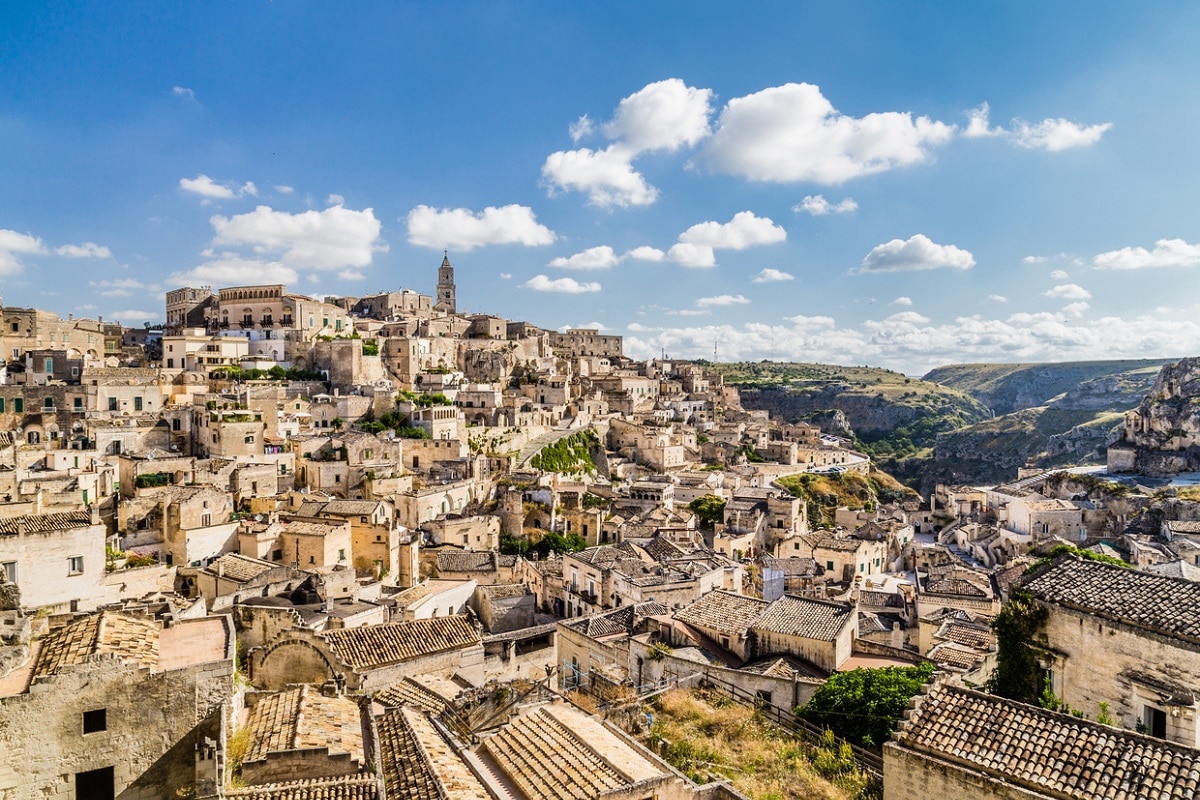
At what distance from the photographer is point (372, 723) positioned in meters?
11.2

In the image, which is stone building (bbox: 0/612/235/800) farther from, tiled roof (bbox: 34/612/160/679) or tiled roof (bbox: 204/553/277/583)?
tiled roof (bbox: 204/553/277/583)

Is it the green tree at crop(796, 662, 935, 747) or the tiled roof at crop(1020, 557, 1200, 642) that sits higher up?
the tiled roof at crop(1020, 557, 1200, 642)

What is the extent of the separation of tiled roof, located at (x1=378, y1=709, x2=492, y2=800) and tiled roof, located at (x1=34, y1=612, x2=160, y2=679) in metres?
3.57

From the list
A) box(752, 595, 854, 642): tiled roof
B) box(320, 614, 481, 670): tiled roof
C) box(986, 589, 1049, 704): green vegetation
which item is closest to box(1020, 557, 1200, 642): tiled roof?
box(986, 589, 1049, 704): green vegetation

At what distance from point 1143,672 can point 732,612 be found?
446 inches

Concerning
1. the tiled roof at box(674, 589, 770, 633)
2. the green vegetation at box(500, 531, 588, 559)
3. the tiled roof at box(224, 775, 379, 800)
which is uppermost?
the tiled roof at box(224, 775, 379, 800)

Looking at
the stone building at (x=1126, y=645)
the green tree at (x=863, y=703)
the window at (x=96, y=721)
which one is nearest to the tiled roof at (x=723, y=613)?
the green tree at (x=863, y=703)

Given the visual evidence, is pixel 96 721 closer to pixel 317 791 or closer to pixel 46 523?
pixel 317 791

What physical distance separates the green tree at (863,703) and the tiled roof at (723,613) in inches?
175

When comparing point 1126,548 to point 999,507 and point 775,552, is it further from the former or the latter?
point 775,552

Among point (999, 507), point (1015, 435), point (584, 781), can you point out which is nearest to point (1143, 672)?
point (584, 781)

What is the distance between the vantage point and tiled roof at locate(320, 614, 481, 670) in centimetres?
1515

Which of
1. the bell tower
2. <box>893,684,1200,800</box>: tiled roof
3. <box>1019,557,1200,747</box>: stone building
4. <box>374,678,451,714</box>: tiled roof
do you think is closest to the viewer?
<box>893,684,1200,800</box>: tiled roof

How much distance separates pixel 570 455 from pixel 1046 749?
49543mm
